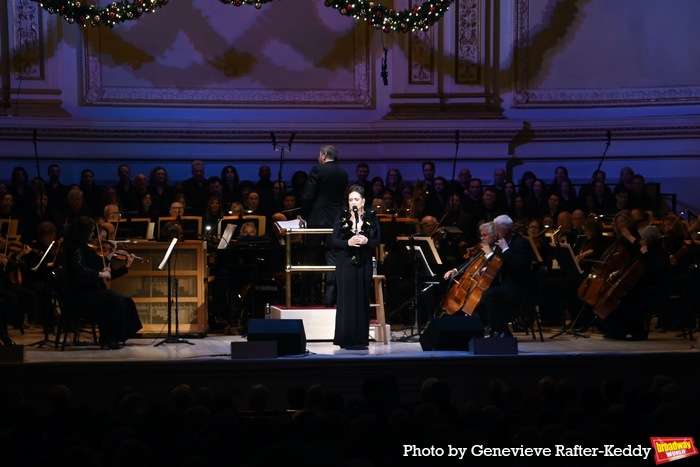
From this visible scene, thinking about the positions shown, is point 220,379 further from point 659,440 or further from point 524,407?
point 659,440

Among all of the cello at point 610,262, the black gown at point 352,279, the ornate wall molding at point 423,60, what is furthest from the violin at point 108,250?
the ornate wall molding at point 423,60

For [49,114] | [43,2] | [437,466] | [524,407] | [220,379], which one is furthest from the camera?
[49,114]

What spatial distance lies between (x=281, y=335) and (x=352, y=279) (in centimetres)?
85

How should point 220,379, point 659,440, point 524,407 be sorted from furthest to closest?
point 220,379, point 524,407, point 659,440

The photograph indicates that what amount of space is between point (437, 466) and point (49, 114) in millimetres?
11499

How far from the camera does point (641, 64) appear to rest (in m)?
15.4

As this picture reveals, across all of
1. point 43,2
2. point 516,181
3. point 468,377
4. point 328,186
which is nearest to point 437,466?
point 468,377

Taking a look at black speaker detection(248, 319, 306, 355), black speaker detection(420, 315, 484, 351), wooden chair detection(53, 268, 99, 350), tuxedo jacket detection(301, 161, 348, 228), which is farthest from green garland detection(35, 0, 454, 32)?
black speaker detection(248, 319, 306, 355)

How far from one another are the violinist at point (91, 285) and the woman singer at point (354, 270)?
2144mm

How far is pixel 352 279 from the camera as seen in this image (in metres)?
8.82

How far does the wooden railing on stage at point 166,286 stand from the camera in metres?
10.4

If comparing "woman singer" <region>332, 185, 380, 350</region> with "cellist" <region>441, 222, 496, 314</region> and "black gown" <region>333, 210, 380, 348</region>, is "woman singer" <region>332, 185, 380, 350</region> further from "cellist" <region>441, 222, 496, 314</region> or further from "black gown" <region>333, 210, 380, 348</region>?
"cellist" <region>441, 222, 496, 314</region>

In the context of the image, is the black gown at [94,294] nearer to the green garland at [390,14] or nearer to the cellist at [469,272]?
the cellist at [469,272]

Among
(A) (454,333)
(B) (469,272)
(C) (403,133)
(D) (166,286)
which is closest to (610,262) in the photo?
(B) (469,272)
